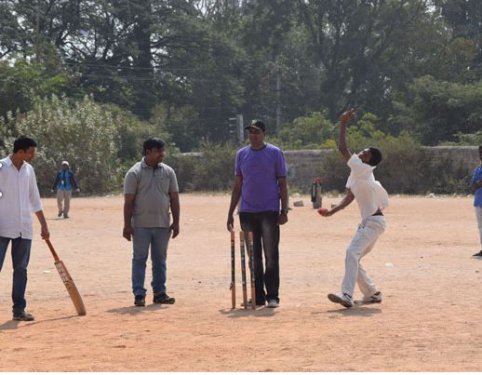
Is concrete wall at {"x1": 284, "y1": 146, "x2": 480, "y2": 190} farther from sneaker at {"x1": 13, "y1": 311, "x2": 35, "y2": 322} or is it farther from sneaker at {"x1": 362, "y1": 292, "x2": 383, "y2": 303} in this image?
sneaker at {"x1": 13, "y1": 311, "x2": 35, "y2": 322}

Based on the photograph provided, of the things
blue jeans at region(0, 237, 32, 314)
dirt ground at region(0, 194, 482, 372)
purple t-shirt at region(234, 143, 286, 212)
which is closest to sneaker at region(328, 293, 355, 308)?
dirt ground at region(0, 194, 482, 372)

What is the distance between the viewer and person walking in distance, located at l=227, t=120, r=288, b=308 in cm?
1145

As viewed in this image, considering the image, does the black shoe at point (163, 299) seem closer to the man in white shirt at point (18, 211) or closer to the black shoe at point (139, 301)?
the black shoe at point (139, 301)

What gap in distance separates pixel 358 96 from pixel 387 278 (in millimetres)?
61055

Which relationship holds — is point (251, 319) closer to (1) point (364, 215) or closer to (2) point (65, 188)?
(1) point (364, 215)

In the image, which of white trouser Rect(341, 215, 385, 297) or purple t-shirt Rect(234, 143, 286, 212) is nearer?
white trouser Rect(341, 215, 385, 297)

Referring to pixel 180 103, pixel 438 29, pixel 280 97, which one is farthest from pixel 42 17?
pixel 438 29

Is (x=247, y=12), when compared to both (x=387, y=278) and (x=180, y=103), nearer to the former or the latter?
(x=180, y=103)

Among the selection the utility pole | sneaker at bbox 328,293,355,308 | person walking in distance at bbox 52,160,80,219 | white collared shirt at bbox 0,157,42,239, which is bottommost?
sneaker at bbox 328,293,355,308

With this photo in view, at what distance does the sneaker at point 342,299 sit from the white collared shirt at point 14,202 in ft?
9.53

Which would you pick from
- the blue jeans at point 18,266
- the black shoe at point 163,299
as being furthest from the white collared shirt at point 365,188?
the blue jeans at point 18,266

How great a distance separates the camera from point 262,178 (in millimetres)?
11445

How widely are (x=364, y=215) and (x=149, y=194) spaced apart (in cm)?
217

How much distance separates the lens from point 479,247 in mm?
19000
